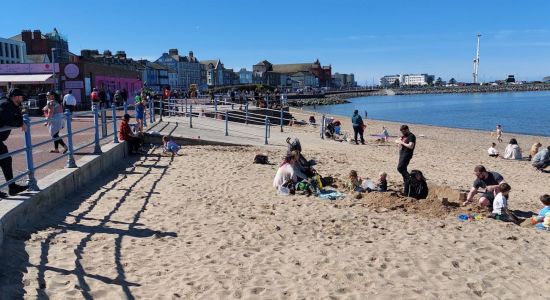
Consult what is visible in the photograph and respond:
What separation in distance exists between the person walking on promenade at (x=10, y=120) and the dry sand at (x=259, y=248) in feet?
2.23

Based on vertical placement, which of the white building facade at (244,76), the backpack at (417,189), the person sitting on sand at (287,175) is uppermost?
the white building facade at (244,76)

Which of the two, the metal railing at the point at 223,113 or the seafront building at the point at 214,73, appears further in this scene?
the seafront building at the point at 214,73

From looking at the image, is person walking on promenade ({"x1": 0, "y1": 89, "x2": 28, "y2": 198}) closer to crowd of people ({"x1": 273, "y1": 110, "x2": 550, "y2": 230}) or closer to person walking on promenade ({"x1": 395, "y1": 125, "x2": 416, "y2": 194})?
crowd of people ({"x1": 273, "y1": 110, "x2": 550, "y2": 230})

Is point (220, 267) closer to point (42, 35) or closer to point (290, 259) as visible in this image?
point (290, 259)

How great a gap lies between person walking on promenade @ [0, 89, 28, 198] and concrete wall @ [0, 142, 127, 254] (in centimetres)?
34

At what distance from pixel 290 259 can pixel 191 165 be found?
6250 millimetres

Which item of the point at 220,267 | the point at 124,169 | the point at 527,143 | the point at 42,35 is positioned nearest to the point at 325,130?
the point at 124,169

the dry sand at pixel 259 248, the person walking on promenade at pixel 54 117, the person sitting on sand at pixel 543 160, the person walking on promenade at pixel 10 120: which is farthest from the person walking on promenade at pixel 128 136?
the person sitting on sand at pixel 543 160

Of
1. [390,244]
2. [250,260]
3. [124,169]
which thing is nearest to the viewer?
[250,260]

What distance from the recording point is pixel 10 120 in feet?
19.5

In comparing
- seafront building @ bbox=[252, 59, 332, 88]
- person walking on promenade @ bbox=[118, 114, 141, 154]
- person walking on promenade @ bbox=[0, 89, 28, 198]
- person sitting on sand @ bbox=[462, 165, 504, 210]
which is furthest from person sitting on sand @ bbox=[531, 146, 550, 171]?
seafront building @ bbox=[252, 59, 332, 88]

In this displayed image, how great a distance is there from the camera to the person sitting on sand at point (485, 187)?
805 centimetres

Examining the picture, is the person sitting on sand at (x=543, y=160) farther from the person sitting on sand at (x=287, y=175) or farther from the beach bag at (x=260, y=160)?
the person sitting on sand at (x=287, y=175)

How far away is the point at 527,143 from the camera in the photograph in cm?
2686
